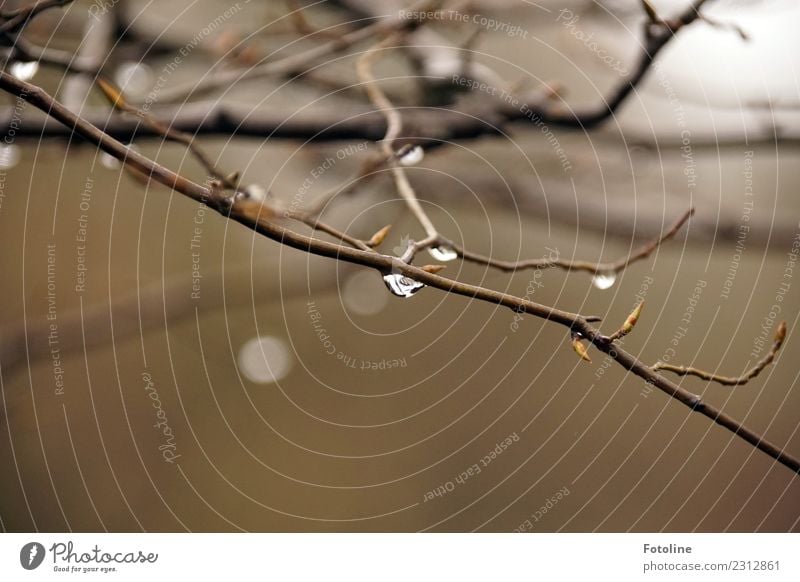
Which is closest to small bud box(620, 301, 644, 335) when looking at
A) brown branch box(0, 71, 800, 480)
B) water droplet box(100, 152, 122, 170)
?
brown branch box(0, 71, 800, 480)

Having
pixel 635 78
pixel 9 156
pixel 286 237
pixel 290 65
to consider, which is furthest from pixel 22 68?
pixel 635 78

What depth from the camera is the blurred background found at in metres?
0.60

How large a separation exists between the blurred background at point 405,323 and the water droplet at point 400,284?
8.7 inches

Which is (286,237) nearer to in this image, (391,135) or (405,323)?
(391,135)

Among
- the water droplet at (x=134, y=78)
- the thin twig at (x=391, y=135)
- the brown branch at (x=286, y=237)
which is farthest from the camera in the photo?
the water droplet at (x=134, y=78)

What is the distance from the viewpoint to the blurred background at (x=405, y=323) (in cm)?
60

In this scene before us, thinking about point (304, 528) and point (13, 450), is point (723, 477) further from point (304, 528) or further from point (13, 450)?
point (13, 450)

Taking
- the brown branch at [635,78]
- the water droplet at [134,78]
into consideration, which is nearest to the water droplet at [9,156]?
the water droplet at [134,78]

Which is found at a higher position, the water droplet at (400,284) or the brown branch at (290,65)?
the brown branch at (290,65)

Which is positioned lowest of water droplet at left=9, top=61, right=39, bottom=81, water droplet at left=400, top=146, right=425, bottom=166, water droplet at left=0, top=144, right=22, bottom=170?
water droplet at left=0, top=144, right=22, bottom=170

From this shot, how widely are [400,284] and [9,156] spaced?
0.39 m
